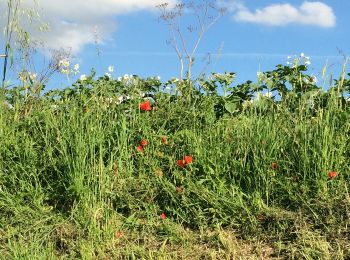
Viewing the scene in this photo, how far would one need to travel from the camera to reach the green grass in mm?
3854

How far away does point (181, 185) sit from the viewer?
4242mm

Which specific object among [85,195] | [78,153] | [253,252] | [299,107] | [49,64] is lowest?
[253,252]

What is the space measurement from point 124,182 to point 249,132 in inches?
40.3

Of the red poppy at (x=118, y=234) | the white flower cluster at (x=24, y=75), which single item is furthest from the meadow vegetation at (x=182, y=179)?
the white flower cluster at (x=24, y=75)

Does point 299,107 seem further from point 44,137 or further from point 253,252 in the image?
point 44,137

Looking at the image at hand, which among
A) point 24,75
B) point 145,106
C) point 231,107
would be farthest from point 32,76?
point 231,107

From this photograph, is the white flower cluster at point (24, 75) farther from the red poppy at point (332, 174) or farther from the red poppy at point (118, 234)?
the red poppy at point (332, 174)

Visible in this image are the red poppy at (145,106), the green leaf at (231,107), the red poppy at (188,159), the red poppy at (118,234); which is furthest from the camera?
the green leaf at (231,107)

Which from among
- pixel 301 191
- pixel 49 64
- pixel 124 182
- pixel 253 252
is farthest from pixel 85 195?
pixel 49 64

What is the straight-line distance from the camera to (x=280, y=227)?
384 centimetres

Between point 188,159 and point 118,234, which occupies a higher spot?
point 188,159

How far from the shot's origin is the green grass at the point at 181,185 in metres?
3.85

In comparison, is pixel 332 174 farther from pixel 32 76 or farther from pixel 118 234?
pixel 32 76

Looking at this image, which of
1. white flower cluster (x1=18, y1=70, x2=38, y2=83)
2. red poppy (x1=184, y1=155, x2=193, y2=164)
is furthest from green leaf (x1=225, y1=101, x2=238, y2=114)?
white flower cluster (x1=18, y1=70, x2=38, y2=83)
